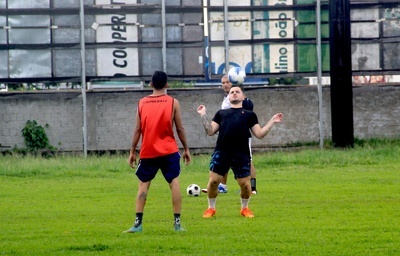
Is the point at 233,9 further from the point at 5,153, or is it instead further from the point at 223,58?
the point at 5,153

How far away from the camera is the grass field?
12.7 meters

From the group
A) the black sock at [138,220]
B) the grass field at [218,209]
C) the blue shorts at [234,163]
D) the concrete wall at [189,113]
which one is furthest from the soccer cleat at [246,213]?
the concrete wall at [189,113]

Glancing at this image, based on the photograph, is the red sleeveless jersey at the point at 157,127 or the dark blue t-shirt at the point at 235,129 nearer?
the red sleeveless jersey at the point at 157,127

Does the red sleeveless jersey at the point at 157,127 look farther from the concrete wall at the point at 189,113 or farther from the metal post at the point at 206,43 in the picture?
the concrete wall at the point at 189,113

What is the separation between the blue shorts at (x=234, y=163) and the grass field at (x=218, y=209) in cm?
74

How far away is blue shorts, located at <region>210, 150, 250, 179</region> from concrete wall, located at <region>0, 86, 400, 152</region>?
16.3m

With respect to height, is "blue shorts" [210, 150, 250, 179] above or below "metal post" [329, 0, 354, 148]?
below

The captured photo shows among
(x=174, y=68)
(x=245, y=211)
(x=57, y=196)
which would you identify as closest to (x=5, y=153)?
(x=174, y=68)

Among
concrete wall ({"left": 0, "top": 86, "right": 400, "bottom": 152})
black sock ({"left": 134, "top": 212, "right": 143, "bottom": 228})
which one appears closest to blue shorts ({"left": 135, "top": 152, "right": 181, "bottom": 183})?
black sock ({"left": 134, "top": 212, "right": 143, "bottom": 228})

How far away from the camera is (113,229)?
47.9 ft

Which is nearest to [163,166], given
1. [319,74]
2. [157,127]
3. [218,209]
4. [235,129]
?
[157,127]

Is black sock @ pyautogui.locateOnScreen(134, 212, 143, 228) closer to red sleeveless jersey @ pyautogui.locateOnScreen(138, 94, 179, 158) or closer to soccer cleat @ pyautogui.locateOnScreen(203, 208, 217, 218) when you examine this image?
red sleeveless jersey @ pyautogui.locateOnScreen(138, 94, 179, 158)

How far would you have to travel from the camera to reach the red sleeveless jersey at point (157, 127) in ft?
45.6

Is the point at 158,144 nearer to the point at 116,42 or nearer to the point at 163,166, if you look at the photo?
the point at 163,166
